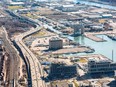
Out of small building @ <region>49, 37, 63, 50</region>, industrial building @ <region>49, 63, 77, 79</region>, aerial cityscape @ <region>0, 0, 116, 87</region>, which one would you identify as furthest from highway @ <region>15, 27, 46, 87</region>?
small building @ <region>49, 37, 63, 50</region>

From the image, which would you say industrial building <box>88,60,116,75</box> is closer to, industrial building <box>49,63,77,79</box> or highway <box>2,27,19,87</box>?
industrial building <box>49,63,77,79</box>

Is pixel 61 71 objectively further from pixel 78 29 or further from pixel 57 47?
pixel 78 29

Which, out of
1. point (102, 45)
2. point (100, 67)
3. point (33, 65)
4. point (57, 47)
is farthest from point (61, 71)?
point (102, 45)

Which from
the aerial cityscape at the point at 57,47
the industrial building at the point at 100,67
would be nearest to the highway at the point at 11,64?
the aerial cityscape at the point at 57,47

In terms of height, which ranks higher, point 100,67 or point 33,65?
point 100,67

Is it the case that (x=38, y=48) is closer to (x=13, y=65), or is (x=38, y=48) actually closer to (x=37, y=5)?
(x=13, y=65)

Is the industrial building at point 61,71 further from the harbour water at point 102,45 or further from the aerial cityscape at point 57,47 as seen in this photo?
the harbour water at point 102,45

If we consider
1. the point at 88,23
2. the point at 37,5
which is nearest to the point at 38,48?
the point at 88,23
